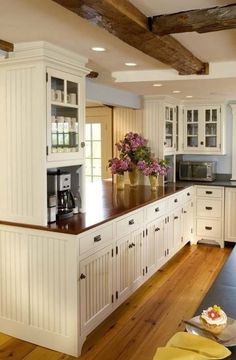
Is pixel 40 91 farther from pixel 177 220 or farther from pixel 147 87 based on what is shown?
pixel 177 220

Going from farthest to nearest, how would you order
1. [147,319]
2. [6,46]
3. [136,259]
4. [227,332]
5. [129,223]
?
[136,259] < [129,223] < [147,319] < [6,46] < [227,332]

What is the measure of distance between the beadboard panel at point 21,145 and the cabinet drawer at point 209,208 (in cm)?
336

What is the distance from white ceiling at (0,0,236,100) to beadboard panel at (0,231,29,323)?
4.87 ft

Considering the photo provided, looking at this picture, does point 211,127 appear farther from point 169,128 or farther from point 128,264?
point 128,264

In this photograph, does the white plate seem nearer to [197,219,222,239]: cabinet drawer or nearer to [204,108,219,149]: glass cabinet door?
[197,219,222,239]: cabinet drawer

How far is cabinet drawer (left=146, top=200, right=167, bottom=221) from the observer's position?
13.3ft

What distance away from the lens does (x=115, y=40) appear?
270 cm

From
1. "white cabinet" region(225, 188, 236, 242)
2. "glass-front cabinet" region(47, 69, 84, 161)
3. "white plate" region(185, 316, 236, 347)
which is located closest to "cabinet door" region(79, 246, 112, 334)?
"glass-front cabinet" region(47, 69, 84, 161)

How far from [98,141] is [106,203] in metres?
2.21

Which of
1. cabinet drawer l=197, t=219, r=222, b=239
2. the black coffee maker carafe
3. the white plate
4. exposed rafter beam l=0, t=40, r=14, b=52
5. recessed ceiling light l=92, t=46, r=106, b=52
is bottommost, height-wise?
cabinet drawer l=197, t=219, r=222, b=239

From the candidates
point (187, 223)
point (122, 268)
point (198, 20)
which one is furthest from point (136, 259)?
point (198, 20)

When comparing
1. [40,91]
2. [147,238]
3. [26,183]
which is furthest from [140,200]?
[40,91]

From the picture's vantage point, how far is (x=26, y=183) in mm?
2941

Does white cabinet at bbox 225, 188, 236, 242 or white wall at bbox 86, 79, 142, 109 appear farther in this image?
white cabinet at bbox 225, 188, 236, 242
